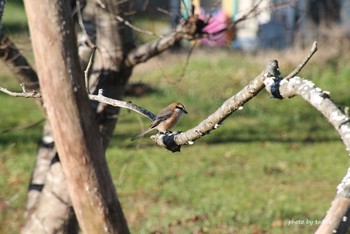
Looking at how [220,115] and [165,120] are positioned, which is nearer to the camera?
[220,115]

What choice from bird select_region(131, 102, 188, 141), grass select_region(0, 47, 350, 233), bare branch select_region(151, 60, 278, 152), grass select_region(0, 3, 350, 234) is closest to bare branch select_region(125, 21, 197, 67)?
grass select_region(0, 47, 350, 233)

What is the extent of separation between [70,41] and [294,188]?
6.42 m

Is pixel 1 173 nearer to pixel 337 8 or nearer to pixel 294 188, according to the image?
pixel 294 188

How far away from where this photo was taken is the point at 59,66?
4.03 metres

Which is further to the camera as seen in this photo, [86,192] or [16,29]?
[16,29]

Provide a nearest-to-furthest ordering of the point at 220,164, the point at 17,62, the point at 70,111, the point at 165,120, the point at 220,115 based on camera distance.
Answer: the point at 220,115 < the point at 70,111 < the point at 165,120 < the point at 17,62 < the point at 220,164

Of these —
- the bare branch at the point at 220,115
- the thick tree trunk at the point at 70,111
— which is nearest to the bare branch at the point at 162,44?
the bare branch at the point at 220,115

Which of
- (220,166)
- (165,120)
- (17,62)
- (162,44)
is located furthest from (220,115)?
(220,166)

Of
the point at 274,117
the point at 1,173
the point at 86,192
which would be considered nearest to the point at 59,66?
the point at 86,192

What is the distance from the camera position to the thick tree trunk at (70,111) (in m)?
4.04

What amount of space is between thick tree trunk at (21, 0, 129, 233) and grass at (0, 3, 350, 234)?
7.57 feet

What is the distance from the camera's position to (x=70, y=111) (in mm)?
4059

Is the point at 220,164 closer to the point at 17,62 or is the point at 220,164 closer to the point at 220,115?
the point at 17,62

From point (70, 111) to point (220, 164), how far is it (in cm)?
732
